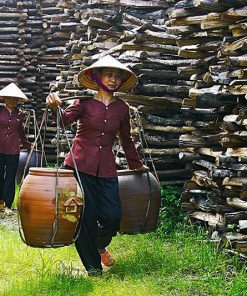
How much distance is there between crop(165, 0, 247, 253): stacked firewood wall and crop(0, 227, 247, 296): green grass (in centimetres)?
29

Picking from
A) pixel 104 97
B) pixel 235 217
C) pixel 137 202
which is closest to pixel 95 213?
pixel 137 202

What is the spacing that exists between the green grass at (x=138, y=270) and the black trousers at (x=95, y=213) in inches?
8.3

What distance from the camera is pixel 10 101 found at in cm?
1012

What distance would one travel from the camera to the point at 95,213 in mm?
5500

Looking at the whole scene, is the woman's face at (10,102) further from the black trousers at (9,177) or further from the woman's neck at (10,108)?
the black trousers at (9,177)

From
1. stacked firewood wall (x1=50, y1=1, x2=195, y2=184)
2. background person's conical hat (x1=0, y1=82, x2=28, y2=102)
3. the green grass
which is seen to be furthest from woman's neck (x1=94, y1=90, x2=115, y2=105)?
background person's conical hat (x1=0, y1=82, x2=28, y2=102)

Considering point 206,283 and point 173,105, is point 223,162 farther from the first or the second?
point 173,105

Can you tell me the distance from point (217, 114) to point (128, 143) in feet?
5.47

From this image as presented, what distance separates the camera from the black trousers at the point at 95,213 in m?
5.47

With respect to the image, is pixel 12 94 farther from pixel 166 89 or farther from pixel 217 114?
pixel 217 114

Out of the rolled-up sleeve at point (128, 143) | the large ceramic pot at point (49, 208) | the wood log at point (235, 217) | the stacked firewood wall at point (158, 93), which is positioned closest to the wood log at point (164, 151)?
the stacked firewood wall at point (158, 93)

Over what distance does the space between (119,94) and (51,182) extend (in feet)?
12.2

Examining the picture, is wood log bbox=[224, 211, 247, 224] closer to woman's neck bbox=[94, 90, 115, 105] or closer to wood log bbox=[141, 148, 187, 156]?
woman's neck bbox=[94, 90, 115, 105]

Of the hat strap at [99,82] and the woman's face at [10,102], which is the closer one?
the hat strap at [99,82]
